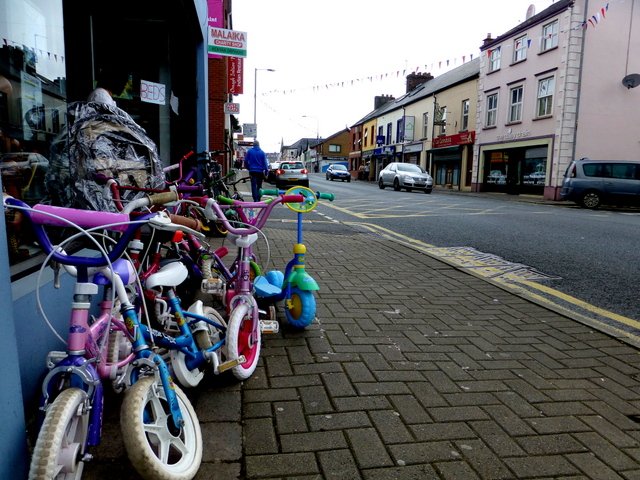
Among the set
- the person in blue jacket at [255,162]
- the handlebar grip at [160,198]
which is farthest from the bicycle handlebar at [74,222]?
the person in blue jacket at [255,162]

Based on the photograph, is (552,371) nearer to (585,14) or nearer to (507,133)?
(585,14)

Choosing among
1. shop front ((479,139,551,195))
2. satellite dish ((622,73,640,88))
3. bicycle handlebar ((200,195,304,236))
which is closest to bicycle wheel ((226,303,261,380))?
bicycle handlebar ((200,195,304,236))

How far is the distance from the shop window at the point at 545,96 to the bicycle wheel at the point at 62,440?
2499cm

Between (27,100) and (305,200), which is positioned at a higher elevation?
(27,100)

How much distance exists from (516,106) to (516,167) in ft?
10.7

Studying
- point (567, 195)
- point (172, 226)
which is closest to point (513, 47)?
point (567, 195)

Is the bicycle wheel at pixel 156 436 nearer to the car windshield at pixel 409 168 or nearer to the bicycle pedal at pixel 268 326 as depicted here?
the bicycle pedal at pixel 268 326

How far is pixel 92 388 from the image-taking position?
5.95 feet

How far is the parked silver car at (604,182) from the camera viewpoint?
1672 centimetres

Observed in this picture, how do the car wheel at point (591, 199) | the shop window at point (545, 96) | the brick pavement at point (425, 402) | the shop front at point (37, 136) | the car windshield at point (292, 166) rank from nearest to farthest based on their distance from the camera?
the shop front at point (37, 136), the brick pavement at point (425, 402), the car wheel at point (591, 199), the shop window at point (545, 96), the car windshield at point (292, 166)

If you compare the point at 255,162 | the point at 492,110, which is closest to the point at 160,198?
the point at 255,162

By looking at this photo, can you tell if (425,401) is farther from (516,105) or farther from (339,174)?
(339,174)

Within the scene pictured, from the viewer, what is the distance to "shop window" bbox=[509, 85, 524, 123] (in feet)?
83.2

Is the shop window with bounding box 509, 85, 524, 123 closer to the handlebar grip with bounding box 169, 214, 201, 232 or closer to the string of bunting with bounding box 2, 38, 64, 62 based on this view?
the string of bunting with bounding box 2, 38, 64, 62
